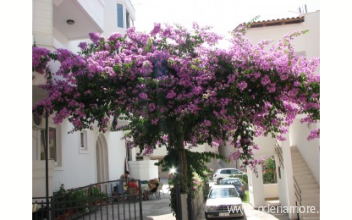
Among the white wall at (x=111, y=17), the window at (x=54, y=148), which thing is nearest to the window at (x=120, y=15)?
the white wall at (x=111, y=17)

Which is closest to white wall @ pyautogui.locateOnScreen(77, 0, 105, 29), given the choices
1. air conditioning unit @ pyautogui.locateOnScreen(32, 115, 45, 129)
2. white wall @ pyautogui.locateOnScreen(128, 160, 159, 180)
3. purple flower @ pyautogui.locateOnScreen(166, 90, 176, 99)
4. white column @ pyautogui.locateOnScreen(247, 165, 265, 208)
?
air conditioning unit @ pyautogui.locateOnScreen(32, 115, 45, 129)

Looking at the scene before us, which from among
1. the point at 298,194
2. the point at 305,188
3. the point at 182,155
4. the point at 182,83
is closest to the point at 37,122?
the point at 182,155

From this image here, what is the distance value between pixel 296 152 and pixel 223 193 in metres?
4.60

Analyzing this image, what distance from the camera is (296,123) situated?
17.1m

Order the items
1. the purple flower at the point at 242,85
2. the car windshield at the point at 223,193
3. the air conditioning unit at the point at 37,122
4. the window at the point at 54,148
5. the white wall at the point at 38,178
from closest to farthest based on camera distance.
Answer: the purple flower at the point at 242,85 < the white wall at the point at 38,178 < the air conditioning unit at the point at 37,122 < the window at the point at 54,148 < the car windshield at the point at 223,193

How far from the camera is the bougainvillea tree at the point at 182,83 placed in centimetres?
676

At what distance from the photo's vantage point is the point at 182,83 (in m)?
6.89

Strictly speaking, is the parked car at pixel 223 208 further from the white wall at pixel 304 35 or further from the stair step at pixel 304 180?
the white wall at pixel 304 35

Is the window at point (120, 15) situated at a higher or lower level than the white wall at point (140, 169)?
higher

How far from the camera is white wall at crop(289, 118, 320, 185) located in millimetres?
14977

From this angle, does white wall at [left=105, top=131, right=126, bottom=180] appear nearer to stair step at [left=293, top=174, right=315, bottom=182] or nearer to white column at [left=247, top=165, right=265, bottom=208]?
white column at [left=247, top=165, right=265, bottom=208]

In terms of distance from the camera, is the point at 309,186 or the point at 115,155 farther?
the point at 115,155

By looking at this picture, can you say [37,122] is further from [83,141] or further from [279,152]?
[279,152]
